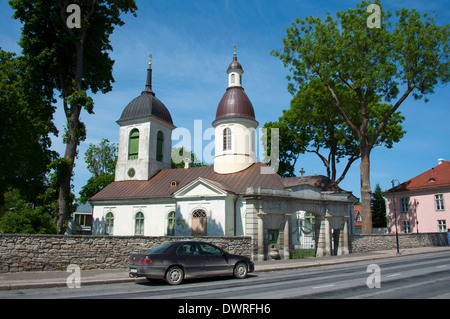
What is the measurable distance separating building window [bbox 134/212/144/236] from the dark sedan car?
57.4 ft

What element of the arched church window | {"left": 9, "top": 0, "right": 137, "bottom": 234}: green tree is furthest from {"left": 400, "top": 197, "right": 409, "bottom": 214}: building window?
{"left": 9, "top": 0, "right": 137, "bottom": 234}: green tree

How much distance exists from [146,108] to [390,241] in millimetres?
25054

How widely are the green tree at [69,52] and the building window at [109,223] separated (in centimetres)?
1184

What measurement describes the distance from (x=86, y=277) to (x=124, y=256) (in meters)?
3.00

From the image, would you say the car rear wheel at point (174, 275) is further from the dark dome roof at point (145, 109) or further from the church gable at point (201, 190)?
the dark dome roof at point (145, 109)

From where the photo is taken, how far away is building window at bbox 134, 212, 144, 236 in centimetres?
2917

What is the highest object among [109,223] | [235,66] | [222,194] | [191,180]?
[235,66]

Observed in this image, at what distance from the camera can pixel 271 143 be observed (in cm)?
4306

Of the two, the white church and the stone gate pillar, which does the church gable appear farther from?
the stone gate pillar

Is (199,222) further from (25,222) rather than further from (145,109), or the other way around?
(145,109)

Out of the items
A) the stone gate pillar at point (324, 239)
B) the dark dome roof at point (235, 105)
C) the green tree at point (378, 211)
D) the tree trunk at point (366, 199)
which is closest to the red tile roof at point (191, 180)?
the stone gate pillar at point (324, 239)

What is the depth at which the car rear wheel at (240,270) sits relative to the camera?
13266 mm

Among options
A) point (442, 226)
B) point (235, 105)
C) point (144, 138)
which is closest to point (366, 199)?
point (235, 105)

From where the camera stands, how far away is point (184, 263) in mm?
11992
